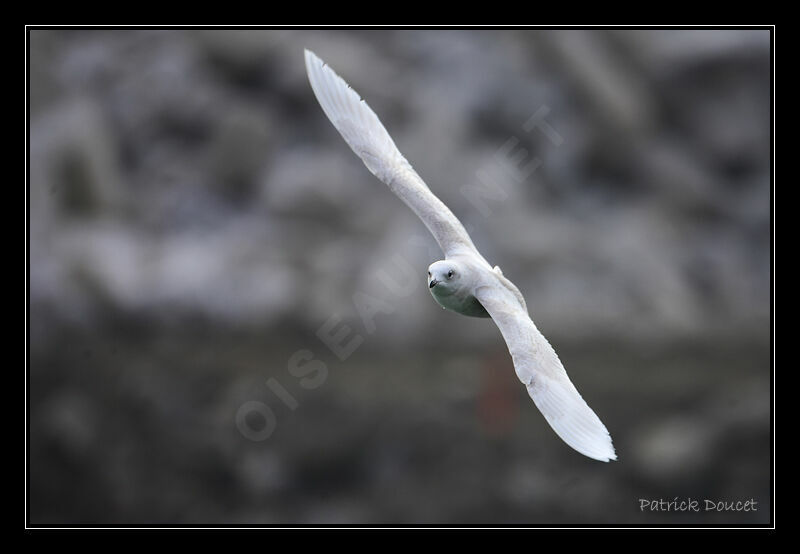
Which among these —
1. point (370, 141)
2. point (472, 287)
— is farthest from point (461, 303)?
point (370, 141)

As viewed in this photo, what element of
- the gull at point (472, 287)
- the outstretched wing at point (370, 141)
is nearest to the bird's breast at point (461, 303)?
the gull at point (472, 287)

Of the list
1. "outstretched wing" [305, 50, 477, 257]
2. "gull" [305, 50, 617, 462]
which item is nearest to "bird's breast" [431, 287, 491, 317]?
"gull" [305, 50, 617, 462]

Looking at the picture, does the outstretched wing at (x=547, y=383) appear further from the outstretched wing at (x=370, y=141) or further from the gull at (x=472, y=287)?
the outstretched wing at (x=370, y=141)

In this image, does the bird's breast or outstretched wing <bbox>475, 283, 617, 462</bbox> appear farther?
the bird's breast

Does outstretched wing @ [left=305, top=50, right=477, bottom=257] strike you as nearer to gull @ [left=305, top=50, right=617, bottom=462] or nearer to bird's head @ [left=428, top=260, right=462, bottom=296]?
gull @ [left=305, top=50, right=617, bottom=462]

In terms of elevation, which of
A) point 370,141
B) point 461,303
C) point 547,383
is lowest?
point 547,383

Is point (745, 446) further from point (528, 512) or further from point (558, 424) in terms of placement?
point (558, 424)

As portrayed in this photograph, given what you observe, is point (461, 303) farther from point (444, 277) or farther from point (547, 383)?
point (547, 383)
